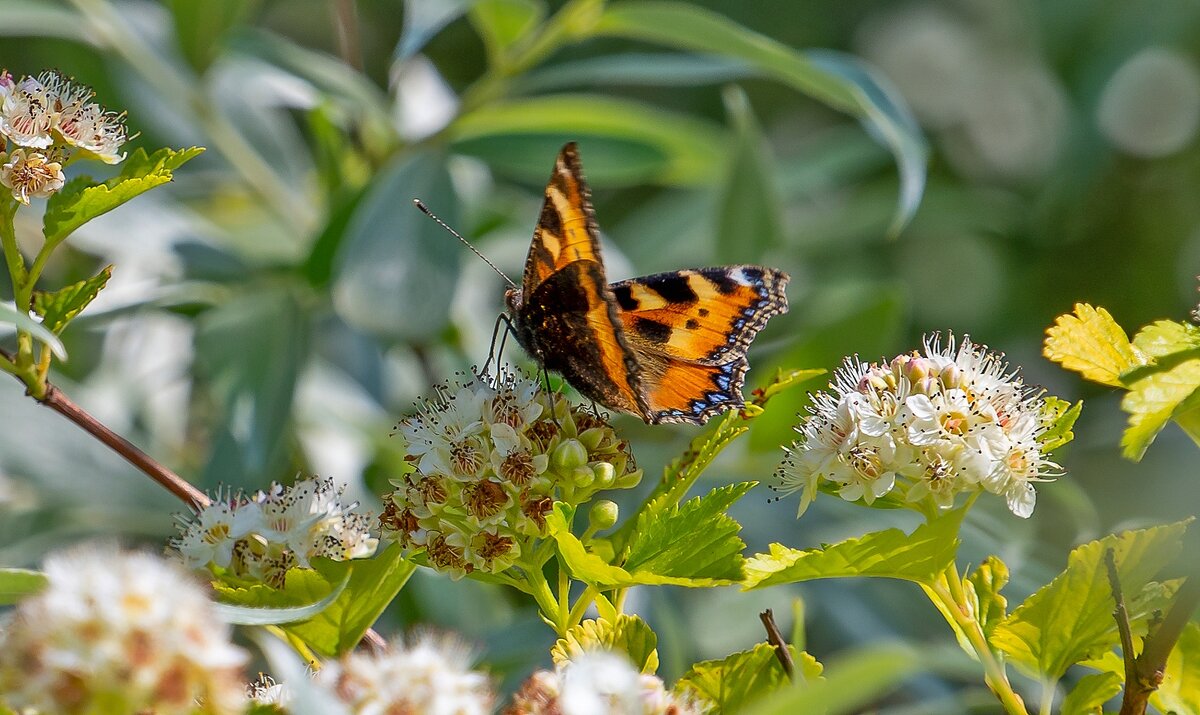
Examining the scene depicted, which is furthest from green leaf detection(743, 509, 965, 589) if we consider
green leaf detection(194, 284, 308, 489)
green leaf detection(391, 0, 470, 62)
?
green leaf detection(391, 0, 470, 62)

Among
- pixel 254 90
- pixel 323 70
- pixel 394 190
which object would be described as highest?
pixel 254 90

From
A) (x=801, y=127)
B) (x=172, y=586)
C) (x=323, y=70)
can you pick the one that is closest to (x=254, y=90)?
(x=323, y=70)

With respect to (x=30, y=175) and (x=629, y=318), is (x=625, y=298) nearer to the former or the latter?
(x=629, y=318)

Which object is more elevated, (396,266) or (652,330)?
(396,266)

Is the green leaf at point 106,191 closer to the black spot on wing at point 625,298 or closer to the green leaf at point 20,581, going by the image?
the green leaf at point 20,581

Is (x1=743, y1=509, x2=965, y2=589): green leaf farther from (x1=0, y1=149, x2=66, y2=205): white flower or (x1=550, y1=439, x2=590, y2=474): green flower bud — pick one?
(x1=0, y1=149, x2=66, y2=205): white flower

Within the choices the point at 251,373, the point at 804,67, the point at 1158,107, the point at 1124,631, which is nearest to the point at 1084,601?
the point at 1124,631

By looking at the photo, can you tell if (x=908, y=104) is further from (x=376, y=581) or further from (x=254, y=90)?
(x=376, y=581)
